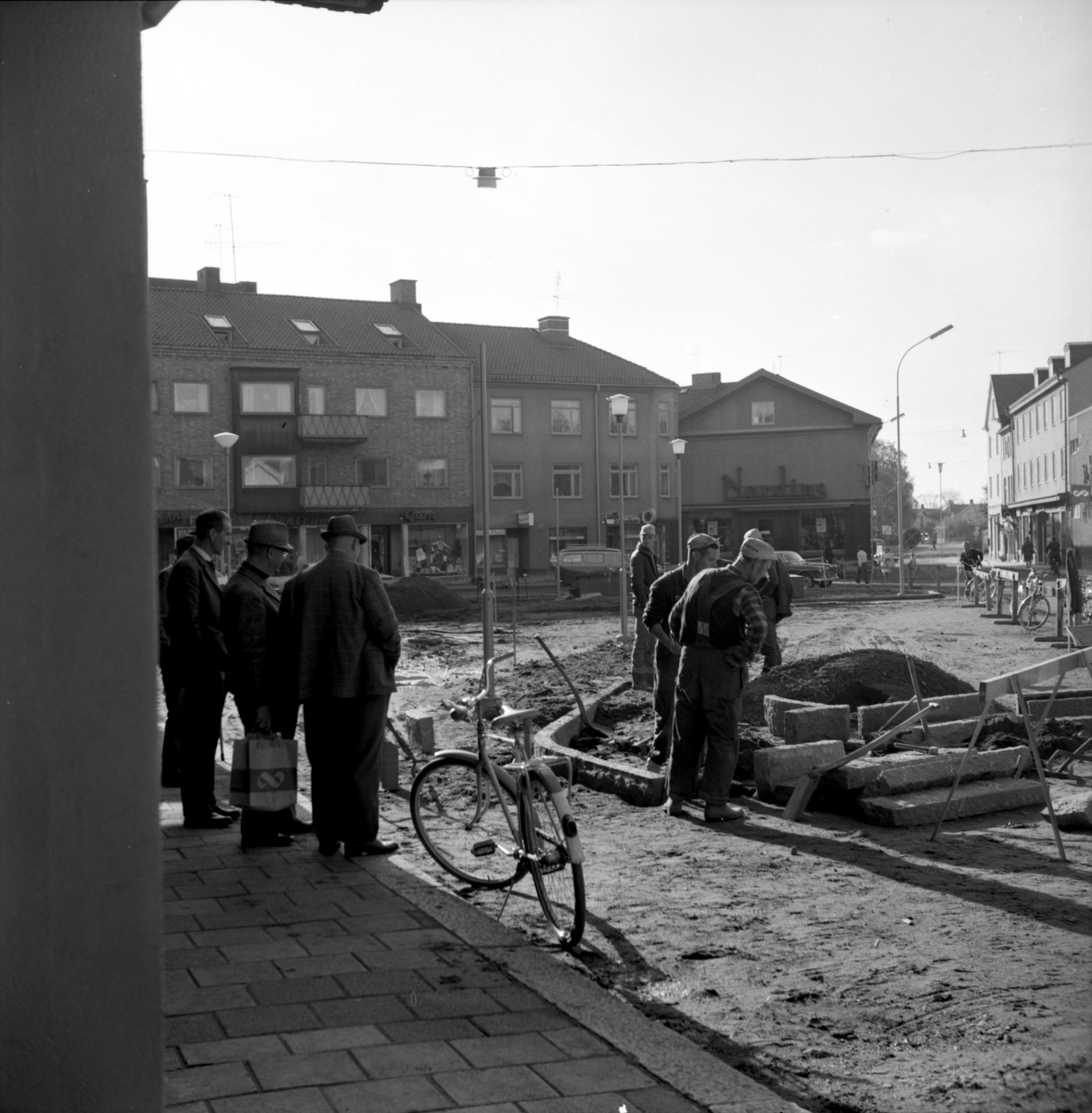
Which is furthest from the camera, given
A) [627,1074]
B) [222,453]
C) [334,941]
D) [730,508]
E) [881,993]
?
[730,508]

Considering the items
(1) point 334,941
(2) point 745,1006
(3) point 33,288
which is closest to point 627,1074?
(2) point 745,1006

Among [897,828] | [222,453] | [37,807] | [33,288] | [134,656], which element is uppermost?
[222,453]

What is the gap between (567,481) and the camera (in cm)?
5831

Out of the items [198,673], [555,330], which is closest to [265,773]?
[198,673]

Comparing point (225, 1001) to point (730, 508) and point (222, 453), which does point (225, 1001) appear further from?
point (730, 508)

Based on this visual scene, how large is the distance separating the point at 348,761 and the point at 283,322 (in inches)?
1941

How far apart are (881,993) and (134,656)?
3.22 meters

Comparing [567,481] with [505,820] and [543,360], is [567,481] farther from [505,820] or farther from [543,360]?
[505,820]

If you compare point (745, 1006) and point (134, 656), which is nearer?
point (134, 656)

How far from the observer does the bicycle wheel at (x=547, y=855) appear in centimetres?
575

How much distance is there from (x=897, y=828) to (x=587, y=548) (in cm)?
3253

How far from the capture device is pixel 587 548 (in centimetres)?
4062

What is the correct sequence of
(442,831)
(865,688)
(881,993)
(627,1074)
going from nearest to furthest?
(627,1074)
(881,993)
(442,831)
(865,688)

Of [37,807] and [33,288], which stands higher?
[33,288]
